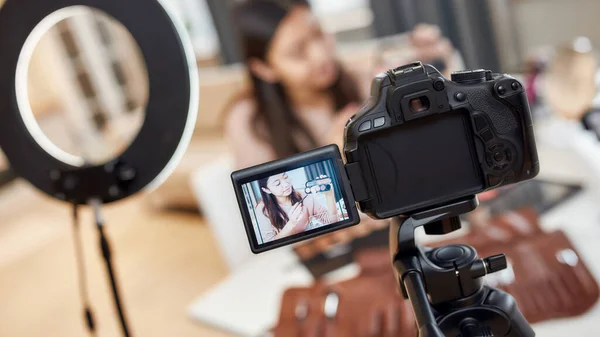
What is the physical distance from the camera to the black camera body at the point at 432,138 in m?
0.53

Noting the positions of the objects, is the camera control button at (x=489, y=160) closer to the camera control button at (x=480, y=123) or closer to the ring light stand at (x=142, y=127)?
the camera control button at (x=480, y=123)

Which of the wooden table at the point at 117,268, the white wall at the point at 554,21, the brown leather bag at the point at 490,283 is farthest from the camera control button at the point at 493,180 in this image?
the white wall at the point at 554,21

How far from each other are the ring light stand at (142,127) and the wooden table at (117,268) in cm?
89

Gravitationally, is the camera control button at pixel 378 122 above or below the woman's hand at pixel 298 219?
above

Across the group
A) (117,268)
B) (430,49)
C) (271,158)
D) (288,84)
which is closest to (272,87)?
(288,84)

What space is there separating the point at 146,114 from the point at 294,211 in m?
0.33

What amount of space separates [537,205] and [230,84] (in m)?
2.40

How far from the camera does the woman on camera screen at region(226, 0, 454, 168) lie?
206 cm

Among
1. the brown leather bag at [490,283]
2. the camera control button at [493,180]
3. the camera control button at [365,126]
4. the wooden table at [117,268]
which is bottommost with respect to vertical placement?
the wooden table at [117,268]

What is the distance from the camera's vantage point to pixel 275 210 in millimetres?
540

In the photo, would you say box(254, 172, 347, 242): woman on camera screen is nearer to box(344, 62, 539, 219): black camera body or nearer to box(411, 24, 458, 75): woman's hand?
box(344, 62, 539, 219): black camera body

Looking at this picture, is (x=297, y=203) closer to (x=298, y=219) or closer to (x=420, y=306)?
(x=298, y=219)

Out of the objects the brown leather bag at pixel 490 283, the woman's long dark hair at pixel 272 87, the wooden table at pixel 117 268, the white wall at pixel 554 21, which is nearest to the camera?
the brown leather bag at pixel 490 283

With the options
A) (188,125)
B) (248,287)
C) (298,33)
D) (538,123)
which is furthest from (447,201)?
(298,33)
